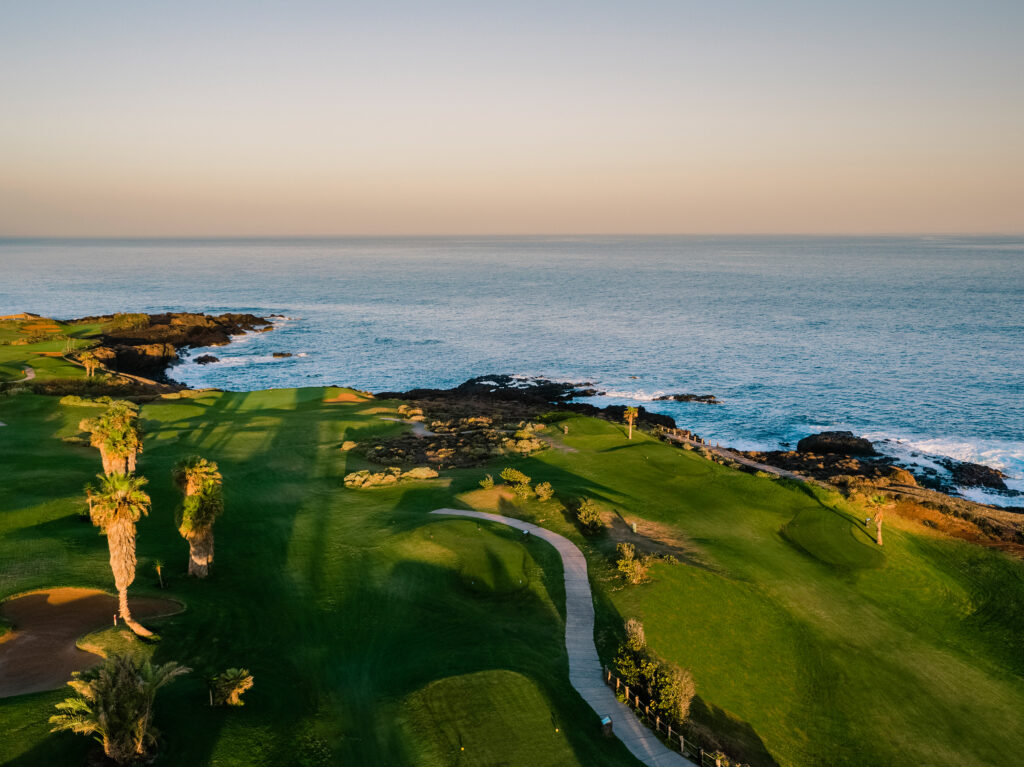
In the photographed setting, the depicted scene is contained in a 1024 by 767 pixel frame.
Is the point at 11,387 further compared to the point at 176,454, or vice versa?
the point at 11,387

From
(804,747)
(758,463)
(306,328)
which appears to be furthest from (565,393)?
(306,328)

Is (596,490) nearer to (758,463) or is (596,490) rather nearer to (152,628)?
(758,463)

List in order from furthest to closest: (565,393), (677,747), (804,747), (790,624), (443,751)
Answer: (565,393), (790,624), (804,747), (677,747), (443,751)

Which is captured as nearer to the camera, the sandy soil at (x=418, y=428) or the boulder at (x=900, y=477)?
the boulder at (x=900, y=477)

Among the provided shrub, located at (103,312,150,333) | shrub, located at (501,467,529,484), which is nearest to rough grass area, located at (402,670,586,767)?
shrub, located at (501,467,529,484)

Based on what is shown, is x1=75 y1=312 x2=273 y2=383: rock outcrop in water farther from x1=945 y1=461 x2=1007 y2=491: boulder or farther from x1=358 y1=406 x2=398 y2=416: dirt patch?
x1=945 y1=461 x2=1007 y2=491: boulder

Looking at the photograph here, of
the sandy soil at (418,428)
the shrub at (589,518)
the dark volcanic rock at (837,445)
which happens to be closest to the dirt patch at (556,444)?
the sandy soil at (418,428)

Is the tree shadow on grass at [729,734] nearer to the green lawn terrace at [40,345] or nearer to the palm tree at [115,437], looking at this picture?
the palm tree at [115,437]
